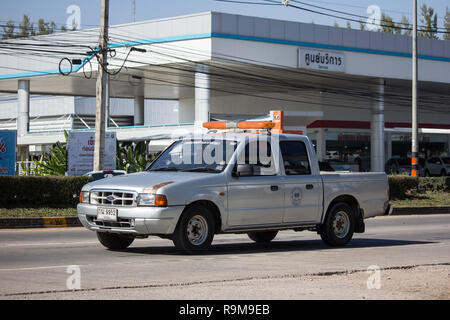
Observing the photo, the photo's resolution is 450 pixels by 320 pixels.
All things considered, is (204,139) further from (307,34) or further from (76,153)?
(307,34)

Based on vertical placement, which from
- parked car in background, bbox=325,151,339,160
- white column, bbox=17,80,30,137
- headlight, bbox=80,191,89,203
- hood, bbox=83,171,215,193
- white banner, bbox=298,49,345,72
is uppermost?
white banner, bbox=298,49,345,72

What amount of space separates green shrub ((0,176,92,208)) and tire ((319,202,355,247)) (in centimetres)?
990

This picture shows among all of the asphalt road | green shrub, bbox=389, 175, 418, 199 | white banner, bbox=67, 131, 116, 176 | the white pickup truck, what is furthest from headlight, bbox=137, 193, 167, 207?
green shrub, bbox=389, 175, 418, 199

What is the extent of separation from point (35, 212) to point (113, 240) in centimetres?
802

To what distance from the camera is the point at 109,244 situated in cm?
1239

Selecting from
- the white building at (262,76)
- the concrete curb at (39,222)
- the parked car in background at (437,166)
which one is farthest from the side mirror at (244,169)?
the parked car in background at (437,166)

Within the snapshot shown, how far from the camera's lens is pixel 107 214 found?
1127 centimetres

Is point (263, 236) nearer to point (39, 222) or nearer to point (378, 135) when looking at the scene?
point (39, 222)

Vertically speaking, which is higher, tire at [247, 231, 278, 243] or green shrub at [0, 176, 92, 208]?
green shrub at [0, 176, 92, 208]

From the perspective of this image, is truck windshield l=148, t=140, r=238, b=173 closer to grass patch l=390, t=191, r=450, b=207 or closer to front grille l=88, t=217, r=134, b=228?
front grille l=88, t=217, r=134, b=228

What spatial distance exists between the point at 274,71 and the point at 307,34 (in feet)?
10.0

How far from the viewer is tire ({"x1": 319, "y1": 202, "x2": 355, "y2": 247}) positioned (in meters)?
13.2

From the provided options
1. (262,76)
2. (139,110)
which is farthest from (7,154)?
(139,110)
